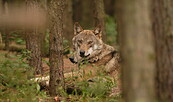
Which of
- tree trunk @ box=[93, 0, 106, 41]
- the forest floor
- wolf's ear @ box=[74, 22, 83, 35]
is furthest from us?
tree trunk @ box=[93, 0, 106, 41]

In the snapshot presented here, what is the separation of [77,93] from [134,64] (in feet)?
8.84

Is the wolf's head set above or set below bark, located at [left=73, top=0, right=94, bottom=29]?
below

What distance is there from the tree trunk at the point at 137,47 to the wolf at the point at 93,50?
159 inches

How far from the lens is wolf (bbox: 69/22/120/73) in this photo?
22.2 feet

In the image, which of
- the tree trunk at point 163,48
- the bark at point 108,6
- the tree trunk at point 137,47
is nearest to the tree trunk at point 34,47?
the tree trunk at point 163,48

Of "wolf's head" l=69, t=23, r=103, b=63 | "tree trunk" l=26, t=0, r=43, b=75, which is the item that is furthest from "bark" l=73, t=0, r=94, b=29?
"tree trunk" l=26, t=0, r=43, b=75

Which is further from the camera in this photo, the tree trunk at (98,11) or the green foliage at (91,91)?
the tree trunk at (98,11)

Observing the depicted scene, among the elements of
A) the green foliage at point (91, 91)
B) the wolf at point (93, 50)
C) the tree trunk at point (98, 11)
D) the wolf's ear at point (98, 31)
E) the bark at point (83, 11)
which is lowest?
the green foliage at point (91, 91)

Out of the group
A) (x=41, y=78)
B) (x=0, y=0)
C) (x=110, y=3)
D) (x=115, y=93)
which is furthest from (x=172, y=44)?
(x=110, y=3)

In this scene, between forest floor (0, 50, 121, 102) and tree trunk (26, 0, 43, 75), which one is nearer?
forest floor (0, 50, 121, 102)

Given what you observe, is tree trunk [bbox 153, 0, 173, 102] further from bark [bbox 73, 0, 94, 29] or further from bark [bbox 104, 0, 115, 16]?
bark [bbox 104, 0, 115, 16]

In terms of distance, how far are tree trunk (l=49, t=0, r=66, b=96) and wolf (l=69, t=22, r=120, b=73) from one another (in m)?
1.77

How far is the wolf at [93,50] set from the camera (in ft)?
22.2

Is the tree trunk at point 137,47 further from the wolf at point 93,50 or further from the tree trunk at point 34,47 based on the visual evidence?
the wolf at point 93,50
